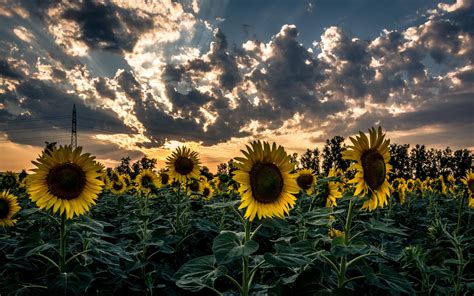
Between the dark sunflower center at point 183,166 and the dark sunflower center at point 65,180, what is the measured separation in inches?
119

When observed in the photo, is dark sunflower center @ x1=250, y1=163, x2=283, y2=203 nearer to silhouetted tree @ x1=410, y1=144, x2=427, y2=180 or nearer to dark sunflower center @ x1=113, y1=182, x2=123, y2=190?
dark sunflower center @ x1=113, y1=182, x2=123, y2=190

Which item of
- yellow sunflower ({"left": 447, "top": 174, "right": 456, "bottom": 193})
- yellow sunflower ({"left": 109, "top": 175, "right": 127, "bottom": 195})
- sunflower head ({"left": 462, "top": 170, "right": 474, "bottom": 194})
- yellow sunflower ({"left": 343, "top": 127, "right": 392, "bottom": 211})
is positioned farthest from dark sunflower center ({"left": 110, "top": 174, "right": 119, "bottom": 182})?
yellow sunflower ({"left": 447, "top": 174, "right": 456, "bottom": 193})

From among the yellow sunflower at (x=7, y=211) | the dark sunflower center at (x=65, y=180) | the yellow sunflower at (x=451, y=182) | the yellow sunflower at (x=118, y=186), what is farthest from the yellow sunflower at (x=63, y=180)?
the yellow sunflower at (x=451, y=182)

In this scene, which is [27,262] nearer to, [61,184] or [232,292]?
[61,184]

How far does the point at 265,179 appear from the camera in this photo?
315 cm

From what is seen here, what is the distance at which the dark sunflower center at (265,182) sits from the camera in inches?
123

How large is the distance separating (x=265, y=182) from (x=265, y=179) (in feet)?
0.08

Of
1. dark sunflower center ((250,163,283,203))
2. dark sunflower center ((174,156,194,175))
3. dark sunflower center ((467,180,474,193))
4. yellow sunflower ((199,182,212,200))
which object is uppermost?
dark sunflower center ((174,156,194,175))

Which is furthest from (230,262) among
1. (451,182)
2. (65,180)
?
(451,182)

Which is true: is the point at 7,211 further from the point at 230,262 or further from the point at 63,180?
the point at 230,262

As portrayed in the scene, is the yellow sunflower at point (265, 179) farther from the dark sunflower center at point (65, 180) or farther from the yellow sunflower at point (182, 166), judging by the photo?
the yellow sunflower at point (182, 166)

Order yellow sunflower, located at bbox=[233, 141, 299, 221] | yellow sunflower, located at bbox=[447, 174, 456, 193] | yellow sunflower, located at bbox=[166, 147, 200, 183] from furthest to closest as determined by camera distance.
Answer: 1. yellow sunflower, located at bbox=[447, 174, 456, 193]
2. yellow sunflower, located at bbox=[166, 147, 200, 183]
3. yellow sunflower, located at bbox=[233, 141, 299, 221]

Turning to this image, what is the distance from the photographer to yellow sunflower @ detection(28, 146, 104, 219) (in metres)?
3.65

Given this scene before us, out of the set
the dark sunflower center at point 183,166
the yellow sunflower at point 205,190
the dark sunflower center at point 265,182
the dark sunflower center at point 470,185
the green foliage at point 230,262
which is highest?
the dark sunflower center at point 183,166
